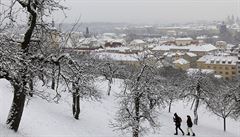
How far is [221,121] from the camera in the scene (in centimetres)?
4700

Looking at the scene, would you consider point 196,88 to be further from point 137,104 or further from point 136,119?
point 136,119

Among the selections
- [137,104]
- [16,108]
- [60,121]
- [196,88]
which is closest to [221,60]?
[196,88]

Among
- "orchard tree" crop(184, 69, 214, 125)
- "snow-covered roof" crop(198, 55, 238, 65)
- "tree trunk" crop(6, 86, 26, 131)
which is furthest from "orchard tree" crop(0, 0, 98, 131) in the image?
"snow-covered roof" crop(198, 55, 238, 65)

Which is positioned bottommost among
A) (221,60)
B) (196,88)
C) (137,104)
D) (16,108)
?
(221,60)

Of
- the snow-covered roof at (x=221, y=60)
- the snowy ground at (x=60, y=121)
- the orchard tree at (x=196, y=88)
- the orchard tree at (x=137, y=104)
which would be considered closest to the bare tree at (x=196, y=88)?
the orchard tree at (x=196, y=88)

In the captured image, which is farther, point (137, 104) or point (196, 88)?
point (196, 88)

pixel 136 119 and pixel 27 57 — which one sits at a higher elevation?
pixel 27 57

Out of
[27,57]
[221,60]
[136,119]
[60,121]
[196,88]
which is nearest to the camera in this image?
[27,57]

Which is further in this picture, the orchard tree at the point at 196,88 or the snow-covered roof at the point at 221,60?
the snow-covered roof at the point at 221,60

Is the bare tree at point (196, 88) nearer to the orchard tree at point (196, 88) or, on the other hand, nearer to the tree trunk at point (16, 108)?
the orchard tree at point (196, 88)

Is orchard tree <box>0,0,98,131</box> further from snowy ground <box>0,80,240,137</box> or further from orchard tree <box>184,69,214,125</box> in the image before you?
orchard tree <box>184,69,214,125</box>

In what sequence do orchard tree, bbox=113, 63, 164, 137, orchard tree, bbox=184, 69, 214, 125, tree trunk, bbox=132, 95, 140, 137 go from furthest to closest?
orchard tree, bbox=184, 69, 214, 125 < orchard tree, bbox=113, 63, 164, 137 < tree trunk, bbox=132, 95, 140, 137

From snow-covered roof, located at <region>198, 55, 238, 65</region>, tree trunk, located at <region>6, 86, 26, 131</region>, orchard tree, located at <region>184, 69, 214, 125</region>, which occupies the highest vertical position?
tree trunk, located at <region>6, 86, 26, 131</region>

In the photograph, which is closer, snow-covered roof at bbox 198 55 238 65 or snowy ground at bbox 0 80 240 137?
snowy ground at bbox 0 80 240 137
